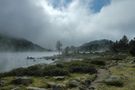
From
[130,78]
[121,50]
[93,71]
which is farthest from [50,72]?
[121,50]

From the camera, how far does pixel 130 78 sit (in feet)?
128

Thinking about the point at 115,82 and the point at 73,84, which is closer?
the point at 73,84

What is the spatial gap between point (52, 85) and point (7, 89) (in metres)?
5.25

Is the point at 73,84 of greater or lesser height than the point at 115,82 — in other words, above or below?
above

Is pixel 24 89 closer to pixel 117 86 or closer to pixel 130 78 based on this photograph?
pixel 117 86

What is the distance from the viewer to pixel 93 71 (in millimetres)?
47781

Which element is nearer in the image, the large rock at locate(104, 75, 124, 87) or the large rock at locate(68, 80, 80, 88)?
the large rock at locate(68, 80, 80, 88)

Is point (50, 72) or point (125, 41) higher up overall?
point (125, 41)

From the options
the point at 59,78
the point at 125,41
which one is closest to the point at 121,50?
the point at 125,41

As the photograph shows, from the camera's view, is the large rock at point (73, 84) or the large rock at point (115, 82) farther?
the large rock at point (115, 82)

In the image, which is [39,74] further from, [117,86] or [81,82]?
[117,86]

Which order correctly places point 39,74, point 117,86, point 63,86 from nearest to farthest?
point 63,86
point 117,86
point 39,74

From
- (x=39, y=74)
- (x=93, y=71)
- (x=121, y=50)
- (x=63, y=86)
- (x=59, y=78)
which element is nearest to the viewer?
(x=63, y=86)

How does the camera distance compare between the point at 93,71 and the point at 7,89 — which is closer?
the point at 7,89
